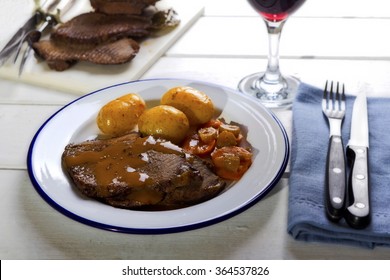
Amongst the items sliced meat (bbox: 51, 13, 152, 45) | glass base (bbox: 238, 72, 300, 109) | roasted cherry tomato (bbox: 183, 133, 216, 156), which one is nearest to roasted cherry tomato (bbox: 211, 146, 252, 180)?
roasted cherry tomato (bbox: 183, 133, 216, 156)

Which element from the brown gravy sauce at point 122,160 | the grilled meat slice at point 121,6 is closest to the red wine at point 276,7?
the brown gravy sauce at point 122,160

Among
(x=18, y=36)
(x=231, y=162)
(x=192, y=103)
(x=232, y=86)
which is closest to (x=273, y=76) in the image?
(x=232, y=86)

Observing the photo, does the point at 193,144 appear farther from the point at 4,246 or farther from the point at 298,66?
the point at 298,66

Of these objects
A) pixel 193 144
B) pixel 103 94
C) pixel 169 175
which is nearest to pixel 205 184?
pixel 169 175

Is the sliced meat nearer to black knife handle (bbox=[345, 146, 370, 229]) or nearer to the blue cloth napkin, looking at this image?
the blue cloth napkin

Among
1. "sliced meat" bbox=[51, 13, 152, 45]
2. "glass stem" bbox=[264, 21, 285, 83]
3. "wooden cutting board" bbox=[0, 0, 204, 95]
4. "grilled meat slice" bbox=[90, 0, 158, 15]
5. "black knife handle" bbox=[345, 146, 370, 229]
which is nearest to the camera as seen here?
"black knife handle" bbox=[345, 146, 370, 229]

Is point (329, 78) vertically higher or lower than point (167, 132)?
lower
